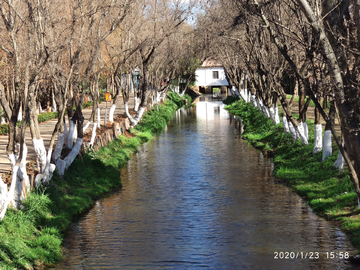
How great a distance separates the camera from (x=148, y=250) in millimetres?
10820

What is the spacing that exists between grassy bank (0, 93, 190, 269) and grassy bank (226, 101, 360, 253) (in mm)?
6150

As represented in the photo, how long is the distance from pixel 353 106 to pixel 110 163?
1362 centimetres

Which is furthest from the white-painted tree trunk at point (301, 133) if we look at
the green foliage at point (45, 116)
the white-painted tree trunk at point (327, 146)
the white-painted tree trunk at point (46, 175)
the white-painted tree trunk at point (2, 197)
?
the green foliage at point (45, 116)

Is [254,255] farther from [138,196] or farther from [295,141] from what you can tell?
[295,141]

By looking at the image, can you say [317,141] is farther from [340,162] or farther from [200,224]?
[200,224]

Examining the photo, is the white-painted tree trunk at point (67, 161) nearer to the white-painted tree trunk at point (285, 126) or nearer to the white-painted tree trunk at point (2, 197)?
the white-painted tree trunk at point (2, 197)

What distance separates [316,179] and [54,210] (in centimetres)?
811

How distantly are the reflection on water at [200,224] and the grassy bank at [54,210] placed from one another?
1.25 ft

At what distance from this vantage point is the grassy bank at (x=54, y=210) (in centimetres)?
988

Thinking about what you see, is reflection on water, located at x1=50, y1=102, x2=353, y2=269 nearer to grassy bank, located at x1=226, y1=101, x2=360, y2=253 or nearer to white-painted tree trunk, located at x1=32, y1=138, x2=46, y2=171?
grassy bank, located at x1=226, y1=101, x2=360, y2=253

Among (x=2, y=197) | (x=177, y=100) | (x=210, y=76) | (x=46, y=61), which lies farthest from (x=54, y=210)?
(x=210, y=76)

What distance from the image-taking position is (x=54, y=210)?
41.8 ft

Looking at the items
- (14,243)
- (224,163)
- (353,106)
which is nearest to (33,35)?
(14,243)

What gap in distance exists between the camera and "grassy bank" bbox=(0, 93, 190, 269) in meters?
9.88
